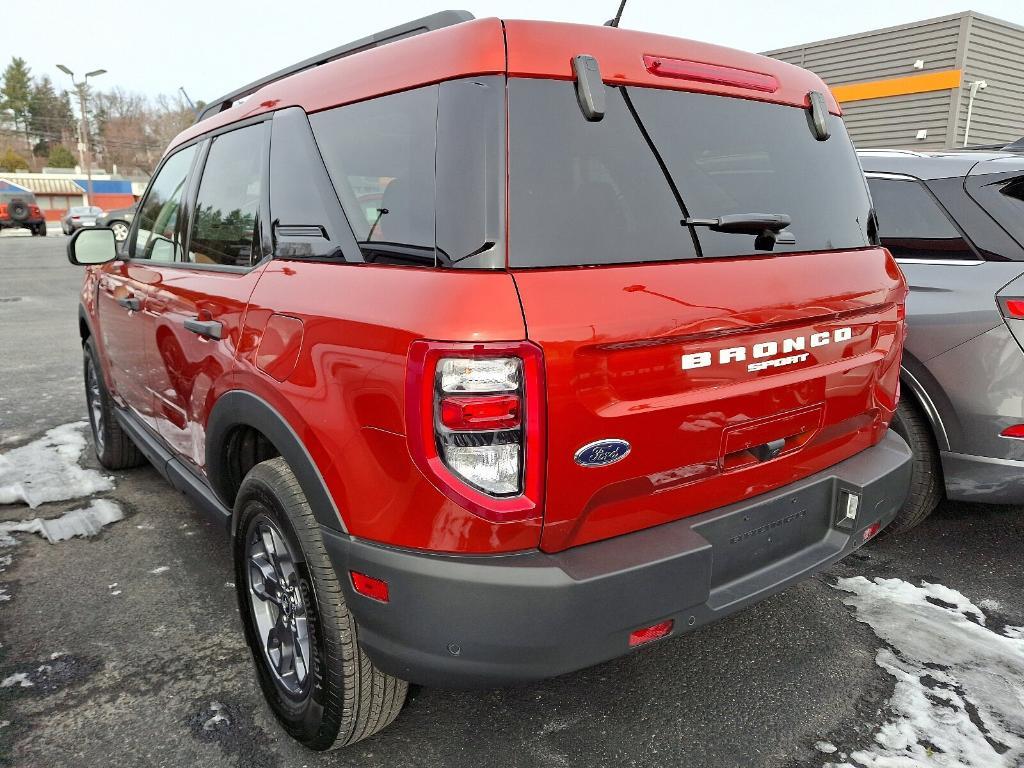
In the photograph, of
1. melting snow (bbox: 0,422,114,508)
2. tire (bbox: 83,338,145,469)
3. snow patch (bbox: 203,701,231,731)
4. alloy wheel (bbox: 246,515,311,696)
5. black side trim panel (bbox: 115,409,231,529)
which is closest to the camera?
alloy wheel (bbox: 246,515,311,696)

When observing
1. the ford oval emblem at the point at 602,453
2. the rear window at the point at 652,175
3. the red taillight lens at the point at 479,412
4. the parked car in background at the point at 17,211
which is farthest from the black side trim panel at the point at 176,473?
the parked car in background at the point at 17,211

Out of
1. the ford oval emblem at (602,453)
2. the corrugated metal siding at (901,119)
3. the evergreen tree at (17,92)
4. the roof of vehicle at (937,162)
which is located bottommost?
the ford oval emblem at (602,453)

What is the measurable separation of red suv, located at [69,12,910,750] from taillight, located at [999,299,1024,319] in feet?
2.94

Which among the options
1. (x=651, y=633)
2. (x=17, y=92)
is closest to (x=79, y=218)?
(x=651, y=633)

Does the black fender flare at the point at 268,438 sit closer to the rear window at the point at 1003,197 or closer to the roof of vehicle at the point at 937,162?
the roof of vehicle at the point at 937,162

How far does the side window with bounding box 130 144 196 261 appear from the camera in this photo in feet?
10.4

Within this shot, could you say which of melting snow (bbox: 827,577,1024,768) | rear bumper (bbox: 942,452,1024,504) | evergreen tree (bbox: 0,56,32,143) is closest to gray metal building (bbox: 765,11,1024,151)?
rear bumper (bbox: 942,452,1024,504)

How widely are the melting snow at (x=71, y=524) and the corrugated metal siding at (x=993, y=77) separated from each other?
15672 millimetres

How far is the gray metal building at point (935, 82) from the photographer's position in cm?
1411

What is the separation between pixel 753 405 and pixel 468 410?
79cm

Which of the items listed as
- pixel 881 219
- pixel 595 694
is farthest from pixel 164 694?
pixel 881 219

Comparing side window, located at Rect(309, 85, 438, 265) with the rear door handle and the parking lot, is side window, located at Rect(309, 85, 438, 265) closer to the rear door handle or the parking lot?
the rear door handle

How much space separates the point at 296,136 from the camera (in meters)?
2.27

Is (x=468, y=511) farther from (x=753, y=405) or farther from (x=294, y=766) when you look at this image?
(x=294, y=766)
